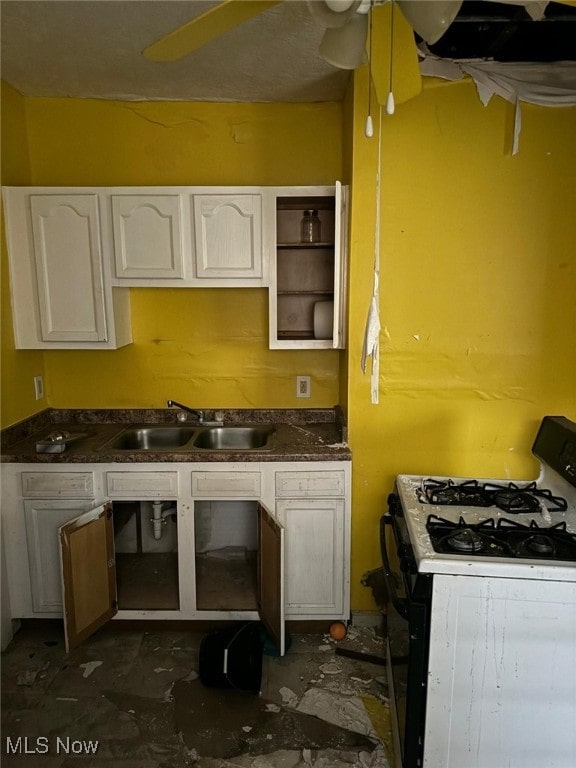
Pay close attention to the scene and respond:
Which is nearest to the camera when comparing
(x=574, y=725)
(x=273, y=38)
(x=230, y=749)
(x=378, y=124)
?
(x=574, y=725)

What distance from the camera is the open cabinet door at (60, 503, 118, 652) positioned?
6.68 feet

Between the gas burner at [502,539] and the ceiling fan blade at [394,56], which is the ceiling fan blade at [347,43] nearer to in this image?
the ceiling fan blade at [394,56]

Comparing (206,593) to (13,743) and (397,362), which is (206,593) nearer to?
(13,743)

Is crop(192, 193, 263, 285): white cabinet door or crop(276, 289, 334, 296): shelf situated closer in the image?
crop(192, 193, 263, 285): white cabinet door

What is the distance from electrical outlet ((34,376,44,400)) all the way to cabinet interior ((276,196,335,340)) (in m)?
1.29

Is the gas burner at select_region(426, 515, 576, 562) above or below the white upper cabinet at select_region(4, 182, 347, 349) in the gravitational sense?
below

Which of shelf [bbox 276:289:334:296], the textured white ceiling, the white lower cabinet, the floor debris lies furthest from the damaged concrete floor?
the textured white ceiling

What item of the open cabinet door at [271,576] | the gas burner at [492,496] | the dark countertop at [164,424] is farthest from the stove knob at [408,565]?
the dark countertop at [164,424]

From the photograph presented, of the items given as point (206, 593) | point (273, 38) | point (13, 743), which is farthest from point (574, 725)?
point (273, 38)

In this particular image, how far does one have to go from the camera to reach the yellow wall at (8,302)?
2355mm

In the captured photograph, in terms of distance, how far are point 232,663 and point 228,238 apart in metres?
1.84

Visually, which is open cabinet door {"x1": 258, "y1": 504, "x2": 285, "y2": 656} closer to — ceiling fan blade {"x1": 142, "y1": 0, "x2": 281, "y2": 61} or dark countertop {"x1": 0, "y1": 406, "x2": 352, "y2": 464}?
dark countertop {"x1": 0, "y1": 406, "x2": 352, "y2": 464}

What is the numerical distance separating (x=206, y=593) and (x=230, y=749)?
2.42ft

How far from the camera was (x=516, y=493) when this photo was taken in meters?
1.84
